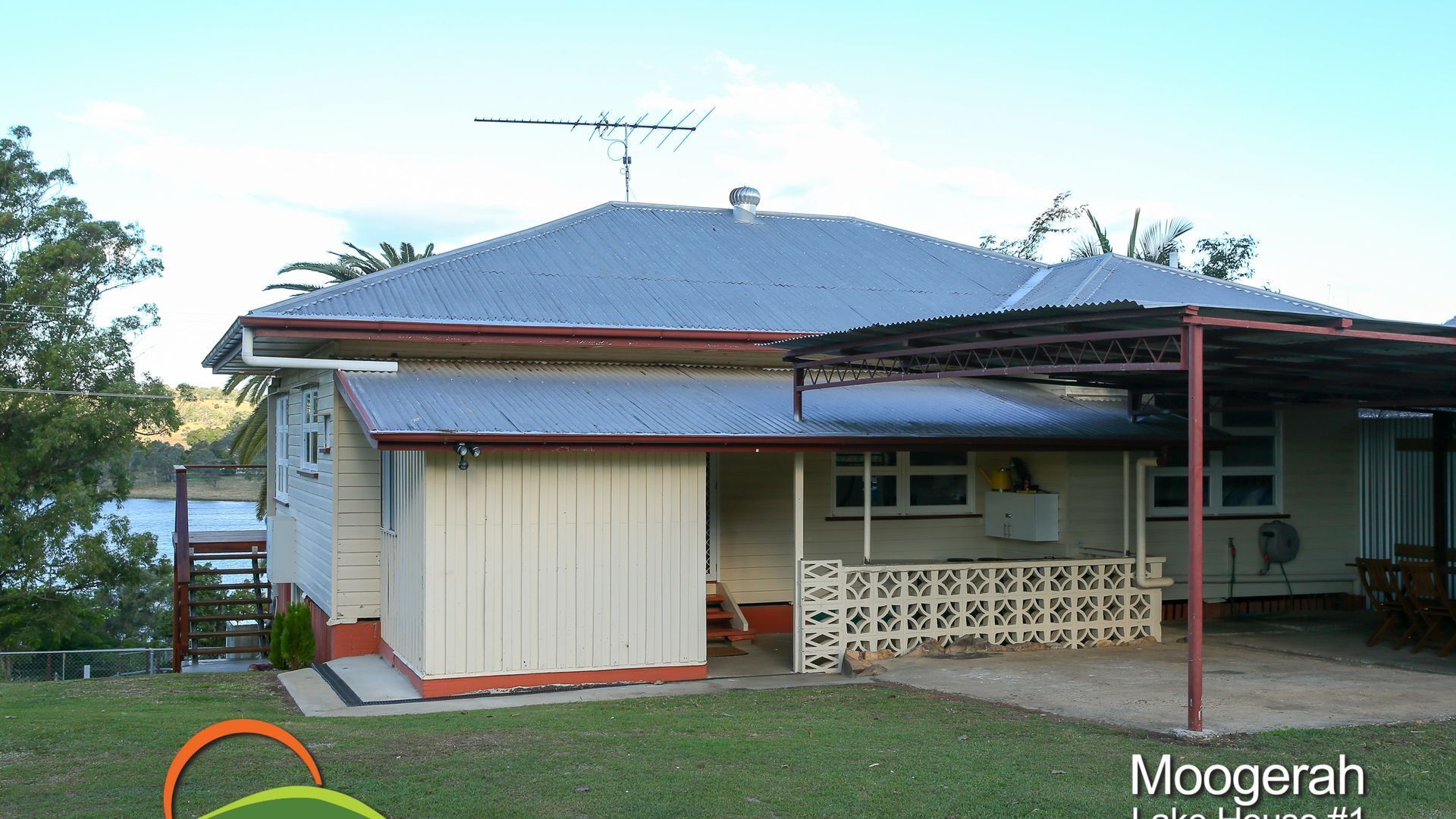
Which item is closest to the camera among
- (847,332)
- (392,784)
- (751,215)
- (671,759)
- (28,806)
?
(28,806)

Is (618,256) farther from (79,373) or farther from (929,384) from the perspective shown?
(79,373)

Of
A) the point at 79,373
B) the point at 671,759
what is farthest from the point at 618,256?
the point at 79,373

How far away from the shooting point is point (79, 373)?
26609mm

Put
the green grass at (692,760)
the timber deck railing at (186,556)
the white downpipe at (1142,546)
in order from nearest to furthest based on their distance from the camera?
the green grass at (692,760), the white downpipe at (1142,546), the timber deck railing at (186,556)

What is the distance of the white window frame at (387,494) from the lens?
39.0 ft

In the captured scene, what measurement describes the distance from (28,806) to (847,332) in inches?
277

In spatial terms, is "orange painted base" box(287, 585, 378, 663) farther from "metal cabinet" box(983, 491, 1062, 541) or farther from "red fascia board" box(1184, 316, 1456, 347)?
"red fascia board" box(1184, 316, 1456, 347)

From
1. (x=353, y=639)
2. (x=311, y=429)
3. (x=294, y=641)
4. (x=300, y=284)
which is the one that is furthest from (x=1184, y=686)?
(x=300, y=284)

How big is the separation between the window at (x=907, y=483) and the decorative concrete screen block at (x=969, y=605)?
1.73 m

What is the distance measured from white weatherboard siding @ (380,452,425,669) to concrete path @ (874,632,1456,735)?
4196 millimetres

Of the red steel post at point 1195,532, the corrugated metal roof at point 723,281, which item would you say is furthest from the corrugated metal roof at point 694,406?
the red steel post at point 1195,532

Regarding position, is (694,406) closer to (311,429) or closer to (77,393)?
(311,429)

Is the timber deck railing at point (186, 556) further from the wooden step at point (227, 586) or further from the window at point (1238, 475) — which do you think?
the window at point (1238, 475)

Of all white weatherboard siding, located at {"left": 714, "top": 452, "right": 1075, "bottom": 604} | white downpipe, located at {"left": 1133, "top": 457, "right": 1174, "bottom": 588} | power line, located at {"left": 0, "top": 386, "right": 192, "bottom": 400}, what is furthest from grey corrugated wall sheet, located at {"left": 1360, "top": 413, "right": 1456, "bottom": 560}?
power line, located at {"left": 0, "top": 386, "right": 192, "bottom": 400}
